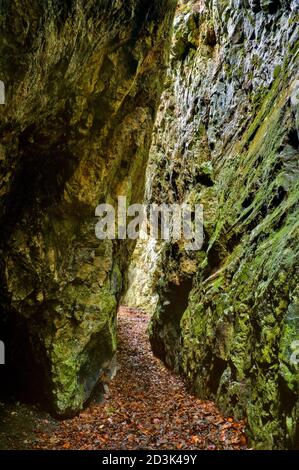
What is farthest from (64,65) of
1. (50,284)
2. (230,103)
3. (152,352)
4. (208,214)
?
(152,352)

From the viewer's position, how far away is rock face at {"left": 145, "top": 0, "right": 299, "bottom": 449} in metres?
6.48

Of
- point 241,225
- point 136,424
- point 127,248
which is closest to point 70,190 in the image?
point 127,248

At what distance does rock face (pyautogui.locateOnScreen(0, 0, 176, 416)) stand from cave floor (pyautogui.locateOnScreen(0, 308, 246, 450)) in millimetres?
598

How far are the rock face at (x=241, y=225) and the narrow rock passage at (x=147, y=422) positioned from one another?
0.45 metres

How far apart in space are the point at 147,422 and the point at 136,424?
25cm

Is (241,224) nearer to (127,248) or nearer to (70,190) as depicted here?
(70,190)

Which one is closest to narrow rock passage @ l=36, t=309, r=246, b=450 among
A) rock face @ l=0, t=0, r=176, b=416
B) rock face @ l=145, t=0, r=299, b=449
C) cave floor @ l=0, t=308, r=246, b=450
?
cave floor @ l=0, t=308, r=246, b=450

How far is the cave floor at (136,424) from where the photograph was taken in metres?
7.05

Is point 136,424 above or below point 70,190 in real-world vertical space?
below

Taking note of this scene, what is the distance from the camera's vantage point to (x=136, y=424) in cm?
816

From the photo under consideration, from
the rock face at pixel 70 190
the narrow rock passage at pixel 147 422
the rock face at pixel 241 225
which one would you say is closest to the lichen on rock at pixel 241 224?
the rock face at pixel 241 225

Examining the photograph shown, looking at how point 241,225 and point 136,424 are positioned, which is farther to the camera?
point 241,225
